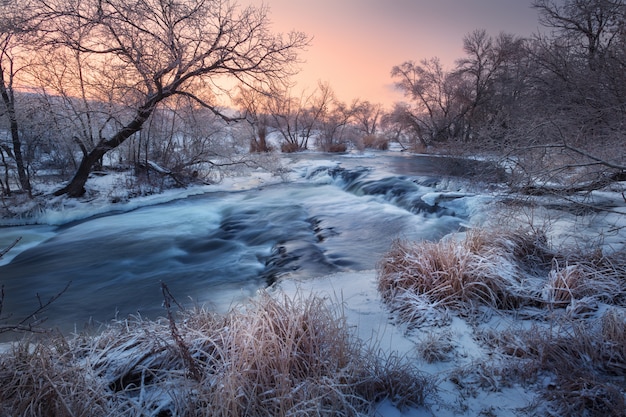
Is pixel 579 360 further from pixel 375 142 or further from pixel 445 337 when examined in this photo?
pixel 375 142

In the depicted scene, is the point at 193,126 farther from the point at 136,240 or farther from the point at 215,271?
the point at 215,271

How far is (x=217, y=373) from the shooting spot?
8.22 ft

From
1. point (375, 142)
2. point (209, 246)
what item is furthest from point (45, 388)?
point (375, 142)

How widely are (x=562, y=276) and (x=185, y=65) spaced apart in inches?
455

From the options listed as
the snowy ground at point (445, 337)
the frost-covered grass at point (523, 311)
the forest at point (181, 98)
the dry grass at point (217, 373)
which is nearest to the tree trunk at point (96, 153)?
the forest at point (181, 98)

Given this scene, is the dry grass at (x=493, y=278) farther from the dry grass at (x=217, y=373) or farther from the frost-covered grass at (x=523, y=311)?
the dry grass at (x=217, y=373)

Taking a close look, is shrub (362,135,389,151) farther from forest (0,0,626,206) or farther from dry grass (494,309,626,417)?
dry grass (494,309,626,417)

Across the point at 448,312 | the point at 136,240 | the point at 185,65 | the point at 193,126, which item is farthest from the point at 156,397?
the point at 193,126

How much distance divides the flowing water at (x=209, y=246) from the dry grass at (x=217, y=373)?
1632 millimetres

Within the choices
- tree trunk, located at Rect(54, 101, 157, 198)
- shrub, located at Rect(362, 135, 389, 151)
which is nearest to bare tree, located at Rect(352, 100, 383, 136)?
shrub, located at Rect(362, 135, 389, 151)

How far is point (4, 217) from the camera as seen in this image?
33.5 ft

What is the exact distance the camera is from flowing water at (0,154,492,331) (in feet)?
20.1

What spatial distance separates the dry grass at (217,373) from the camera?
225cm

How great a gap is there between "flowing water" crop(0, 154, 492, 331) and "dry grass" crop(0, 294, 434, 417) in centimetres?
163
